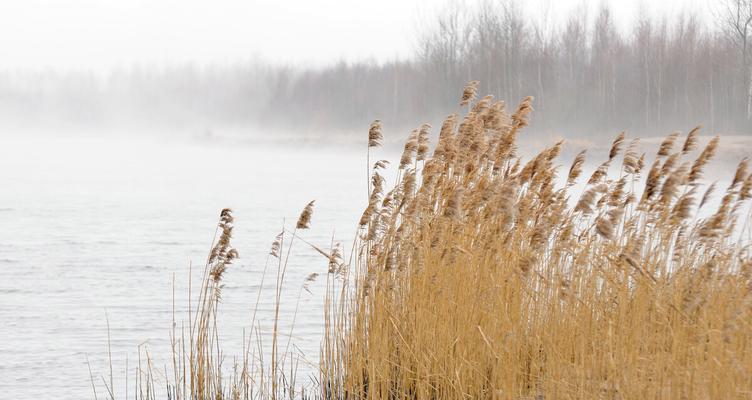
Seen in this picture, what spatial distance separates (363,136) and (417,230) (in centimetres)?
6220

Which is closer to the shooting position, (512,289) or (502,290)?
(502,290)

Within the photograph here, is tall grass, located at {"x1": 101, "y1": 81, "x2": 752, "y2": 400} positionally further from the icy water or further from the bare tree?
the bare tree

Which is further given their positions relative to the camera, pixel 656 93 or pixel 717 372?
pixel 656 93

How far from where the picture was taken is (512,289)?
16.8 feet

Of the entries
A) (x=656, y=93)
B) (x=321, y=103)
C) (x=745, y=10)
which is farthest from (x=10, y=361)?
(x=321, y=103)

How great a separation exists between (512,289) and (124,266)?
9471 mm

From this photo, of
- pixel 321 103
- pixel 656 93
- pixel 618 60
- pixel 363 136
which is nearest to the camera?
pixel 656 93

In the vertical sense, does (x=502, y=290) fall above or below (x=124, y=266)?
above

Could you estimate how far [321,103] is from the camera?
7962 cm

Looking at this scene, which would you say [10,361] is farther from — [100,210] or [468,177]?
[100,210]

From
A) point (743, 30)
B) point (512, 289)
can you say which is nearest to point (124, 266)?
point (512, 289)

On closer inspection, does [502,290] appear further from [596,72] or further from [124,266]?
[596,72]

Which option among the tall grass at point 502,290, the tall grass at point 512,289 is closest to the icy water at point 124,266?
the tall grass at point 502,290

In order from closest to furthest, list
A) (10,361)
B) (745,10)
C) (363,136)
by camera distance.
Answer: (10,361)
(745,10)
(363,136)
